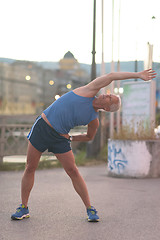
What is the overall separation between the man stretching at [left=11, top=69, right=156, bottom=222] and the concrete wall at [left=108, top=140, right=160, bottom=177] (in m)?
4.23

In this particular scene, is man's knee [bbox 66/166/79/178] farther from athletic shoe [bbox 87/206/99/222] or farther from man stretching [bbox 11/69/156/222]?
athletic shoe [bbox 87/206/99/222]

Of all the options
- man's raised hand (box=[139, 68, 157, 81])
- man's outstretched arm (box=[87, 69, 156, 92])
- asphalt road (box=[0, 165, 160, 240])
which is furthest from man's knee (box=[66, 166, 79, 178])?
man's raised hand (box=[139, 68, 157, 81])

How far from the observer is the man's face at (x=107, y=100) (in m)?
4.67

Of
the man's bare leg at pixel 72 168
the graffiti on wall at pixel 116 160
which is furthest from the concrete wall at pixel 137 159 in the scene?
the man's bare leg at pixel 72 168

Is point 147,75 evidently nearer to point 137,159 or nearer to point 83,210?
point 83,210

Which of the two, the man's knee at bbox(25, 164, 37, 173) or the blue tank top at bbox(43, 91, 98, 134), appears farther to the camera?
the man's knee at bbox(25, 164, 37, 173)

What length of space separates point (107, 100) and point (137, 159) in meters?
4.53

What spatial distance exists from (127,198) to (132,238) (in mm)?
2424

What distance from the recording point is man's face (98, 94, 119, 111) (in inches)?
184

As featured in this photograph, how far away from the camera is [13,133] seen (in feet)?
37.8

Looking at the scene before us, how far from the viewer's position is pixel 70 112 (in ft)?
15.1

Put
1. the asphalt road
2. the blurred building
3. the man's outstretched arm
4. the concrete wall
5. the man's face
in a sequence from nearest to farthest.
→ the asphalt road, the man's outstretched arm, the man's face, the concrete wall, the blurred building

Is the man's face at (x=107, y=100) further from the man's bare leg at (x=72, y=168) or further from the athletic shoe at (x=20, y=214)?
the athletic shoe at (x=20, y=214)

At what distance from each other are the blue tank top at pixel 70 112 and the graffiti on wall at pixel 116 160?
458cm
